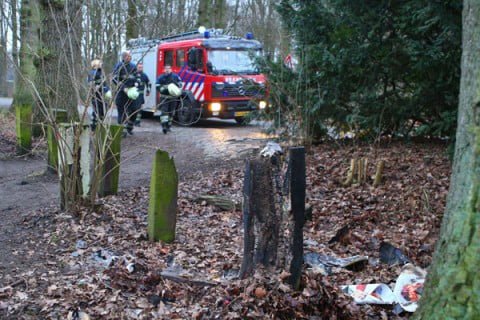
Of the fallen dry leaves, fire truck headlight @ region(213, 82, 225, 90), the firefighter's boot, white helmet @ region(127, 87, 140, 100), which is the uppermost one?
fire truck headlight @ region(213, 82, 225, 90)

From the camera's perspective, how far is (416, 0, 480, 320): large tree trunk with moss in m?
2.96

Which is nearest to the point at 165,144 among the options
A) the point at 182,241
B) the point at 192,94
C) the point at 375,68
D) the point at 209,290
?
the point at 192,94

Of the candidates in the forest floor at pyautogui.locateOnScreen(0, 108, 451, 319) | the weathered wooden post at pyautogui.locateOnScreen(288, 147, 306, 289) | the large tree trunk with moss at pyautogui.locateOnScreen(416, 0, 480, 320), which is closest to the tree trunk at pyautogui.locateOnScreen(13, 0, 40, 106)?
the forest floor at pyautogui.locateOnScreen(0, 108, 451, 319)

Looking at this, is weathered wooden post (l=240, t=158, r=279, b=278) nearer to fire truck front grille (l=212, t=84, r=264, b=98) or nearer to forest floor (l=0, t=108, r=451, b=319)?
forest floor (l=0, t=108, r=451, b=319)

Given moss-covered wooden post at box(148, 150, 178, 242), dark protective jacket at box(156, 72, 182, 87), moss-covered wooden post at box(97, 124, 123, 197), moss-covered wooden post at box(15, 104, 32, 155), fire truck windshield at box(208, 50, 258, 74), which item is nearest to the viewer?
moss-covered wooden post at box(148, 150, 178, 242)

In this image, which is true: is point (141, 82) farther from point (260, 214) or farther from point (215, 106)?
point (260, 214)

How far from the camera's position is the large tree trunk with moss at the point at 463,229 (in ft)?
9.71

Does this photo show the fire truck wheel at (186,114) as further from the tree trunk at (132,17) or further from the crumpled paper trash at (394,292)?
the crumpled paper trash at (394,292)

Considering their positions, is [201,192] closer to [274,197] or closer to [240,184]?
[240,184]

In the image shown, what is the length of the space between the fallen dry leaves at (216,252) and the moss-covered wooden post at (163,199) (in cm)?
15

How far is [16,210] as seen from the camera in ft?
23.2

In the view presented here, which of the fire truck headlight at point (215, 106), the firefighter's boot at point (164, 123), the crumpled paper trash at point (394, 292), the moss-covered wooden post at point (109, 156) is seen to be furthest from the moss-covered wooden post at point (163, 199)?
the fire truck headlight at point (215, 106)

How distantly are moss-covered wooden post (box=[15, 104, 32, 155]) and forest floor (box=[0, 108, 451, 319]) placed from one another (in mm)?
467

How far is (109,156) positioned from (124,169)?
2949 mm
